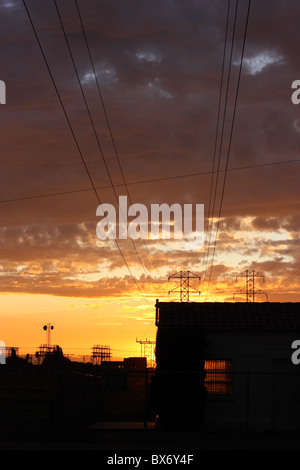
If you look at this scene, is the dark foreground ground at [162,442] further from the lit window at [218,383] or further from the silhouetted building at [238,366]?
the lit window at [218,383]

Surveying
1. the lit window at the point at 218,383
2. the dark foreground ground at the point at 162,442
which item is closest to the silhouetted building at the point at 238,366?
the lit window at the point at 218,383

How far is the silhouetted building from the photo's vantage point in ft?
101

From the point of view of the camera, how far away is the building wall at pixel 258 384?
3078cm

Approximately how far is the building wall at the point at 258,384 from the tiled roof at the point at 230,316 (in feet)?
1.19

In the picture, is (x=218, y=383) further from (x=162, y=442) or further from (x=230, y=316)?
(x=162, y=442)

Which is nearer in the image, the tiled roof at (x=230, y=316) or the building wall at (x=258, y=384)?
the building wall at (x=258, y=384)

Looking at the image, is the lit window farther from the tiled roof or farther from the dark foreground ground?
the dark foreground ground

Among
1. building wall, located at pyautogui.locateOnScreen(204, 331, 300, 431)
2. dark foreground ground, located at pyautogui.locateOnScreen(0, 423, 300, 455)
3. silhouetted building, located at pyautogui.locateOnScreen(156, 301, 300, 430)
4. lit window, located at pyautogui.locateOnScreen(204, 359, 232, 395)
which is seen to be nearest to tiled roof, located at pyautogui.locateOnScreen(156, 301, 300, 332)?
silhouetted building, located at pyautogui.locateOnScreen(156, 301, 300, 430)

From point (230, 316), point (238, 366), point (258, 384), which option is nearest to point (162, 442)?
point (238, 366)

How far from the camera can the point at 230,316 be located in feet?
109

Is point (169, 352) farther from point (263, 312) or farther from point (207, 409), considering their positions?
point (263, 312)

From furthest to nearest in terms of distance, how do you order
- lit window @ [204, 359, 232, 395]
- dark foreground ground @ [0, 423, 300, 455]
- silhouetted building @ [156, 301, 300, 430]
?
lit window @ [204, 359, 232, 395] → silhouetted building @ [156, 301, 300, 430] → dark foreground ground @ [0, 423, 300, 455]
